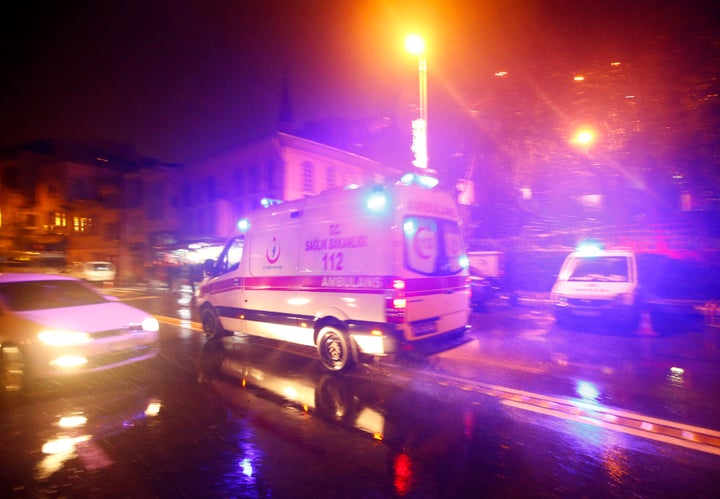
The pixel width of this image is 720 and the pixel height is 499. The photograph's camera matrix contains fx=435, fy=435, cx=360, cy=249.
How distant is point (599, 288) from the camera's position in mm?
10039

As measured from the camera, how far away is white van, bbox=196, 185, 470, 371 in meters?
5.92

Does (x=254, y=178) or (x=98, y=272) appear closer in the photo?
(x=254, y=178)

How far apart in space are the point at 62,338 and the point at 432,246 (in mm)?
5117

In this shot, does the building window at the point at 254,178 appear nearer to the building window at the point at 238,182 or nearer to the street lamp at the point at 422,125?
the building window at the point at 238,182

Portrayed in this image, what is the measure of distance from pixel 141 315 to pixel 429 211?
469cm

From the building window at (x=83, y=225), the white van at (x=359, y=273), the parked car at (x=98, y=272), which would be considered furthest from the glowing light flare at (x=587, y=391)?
the building window at (x=83, y=225)

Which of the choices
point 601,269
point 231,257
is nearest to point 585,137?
point 601,269

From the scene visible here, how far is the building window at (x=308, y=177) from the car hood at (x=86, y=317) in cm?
1857

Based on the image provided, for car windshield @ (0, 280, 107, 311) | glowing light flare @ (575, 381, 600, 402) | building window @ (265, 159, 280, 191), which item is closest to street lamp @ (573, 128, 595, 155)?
glowing light flare @ (575, 381, 600, 402)

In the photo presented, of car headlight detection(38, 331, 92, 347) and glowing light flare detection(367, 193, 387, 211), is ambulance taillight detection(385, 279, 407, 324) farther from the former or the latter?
car headlight detection(38, 331, 92, 347)

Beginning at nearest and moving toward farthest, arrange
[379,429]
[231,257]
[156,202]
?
[379,429]
[231,257]
[156,202]

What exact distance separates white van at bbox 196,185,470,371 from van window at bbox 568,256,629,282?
5.20 meters

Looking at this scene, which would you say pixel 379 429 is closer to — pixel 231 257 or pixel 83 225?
pixel 231 257

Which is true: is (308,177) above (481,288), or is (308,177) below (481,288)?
above
